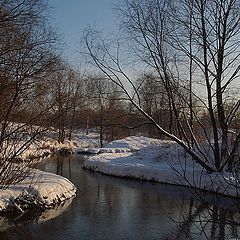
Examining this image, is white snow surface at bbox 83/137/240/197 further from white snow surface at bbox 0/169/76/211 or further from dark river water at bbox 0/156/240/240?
white snow surface at bbox 0/169/76/211

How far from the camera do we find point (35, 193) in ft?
35.2

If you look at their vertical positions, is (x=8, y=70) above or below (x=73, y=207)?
above

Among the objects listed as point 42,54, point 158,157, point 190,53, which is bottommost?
point 158,157

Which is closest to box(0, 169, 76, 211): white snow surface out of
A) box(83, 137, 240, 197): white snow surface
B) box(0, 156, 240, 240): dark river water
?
box(0, 156, 240, 240): dark river water

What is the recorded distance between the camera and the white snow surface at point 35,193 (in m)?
9.97

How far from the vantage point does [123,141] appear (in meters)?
33.7

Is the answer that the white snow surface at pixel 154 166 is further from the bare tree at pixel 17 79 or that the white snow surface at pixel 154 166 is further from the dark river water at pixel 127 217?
the bare tree at pixel 17 79

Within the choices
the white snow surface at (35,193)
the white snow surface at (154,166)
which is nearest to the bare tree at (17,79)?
the white snow surface at (35,193)

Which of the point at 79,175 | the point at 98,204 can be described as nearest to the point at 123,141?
the point at 79,175

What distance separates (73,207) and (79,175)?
284 inches

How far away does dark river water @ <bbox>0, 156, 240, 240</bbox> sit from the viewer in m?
8.56

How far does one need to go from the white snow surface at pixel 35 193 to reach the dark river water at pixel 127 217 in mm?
281

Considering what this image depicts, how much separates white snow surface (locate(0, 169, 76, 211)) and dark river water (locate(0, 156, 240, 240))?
28 centimetres

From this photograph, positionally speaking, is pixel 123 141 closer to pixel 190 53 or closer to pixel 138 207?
pixel 190 53
